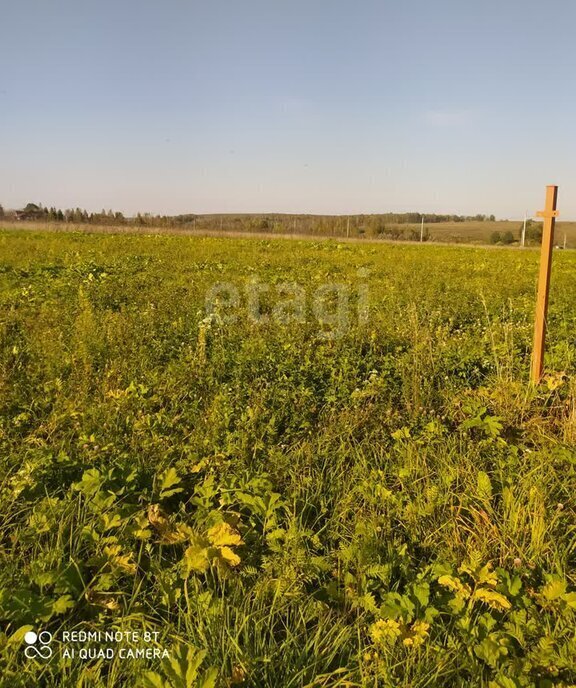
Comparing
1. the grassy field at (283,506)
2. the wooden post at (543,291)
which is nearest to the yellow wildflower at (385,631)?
the grassy field at (283,506)

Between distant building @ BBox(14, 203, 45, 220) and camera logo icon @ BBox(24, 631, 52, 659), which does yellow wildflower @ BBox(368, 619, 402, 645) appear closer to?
camera logo icon @ BBox(24, 631, 52, 659)

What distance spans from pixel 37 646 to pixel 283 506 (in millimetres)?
1213

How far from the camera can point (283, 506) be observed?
2568mm

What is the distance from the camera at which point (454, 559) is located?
7.64 feet

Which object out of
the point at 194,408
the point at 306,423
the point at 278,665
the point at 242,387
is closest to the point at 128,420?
the point at 194,408

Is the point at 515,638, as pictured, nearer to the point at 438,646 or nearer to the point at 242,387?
the point at 438,646

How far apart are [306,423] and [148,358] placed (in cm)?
189

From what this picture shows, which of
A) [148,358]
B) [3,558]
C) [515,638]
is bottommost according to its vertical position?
[515,638]

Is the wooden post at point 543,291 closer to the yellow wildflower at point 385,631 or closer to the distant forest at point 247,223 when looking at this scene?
the yellow wildflower at point 385,631

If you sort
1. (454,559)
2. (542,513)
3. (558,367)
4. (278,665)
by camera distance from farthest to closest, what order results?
1. (558,367)
2. (542,513)
3. (454,559)
4. (278,665)

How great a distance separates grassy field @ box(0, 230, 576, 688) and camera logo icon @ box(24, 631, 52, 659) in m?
0.01

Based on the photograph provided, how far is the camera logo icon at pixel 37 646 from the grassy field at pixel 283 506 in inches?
0.4

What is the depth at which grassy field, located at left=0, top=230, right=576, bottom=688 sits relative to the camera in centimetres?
177

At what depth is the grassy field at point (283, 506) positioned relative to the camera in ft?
5.82
